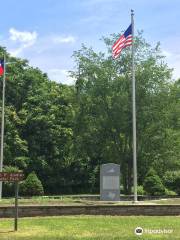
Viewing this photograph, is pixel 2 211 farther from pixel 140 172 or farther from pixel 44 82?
pixel 44 82

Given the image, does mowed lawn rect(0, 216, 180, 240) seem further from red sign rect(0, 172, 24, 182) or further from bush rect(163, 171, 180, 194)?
bush rect(163, 171, 180, 194)

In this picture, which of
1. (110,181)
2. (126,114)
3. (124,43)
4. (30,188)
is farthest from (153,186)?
(124,43)

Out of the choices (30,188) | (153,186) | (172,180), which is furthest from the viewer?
(172,180)

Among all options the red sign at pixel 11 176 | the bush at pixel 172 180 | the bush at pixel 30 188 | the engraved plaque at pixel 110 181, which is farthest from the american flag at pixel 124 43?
the bush at pixel 172 180

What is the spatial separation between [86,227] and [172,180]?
2438 cm

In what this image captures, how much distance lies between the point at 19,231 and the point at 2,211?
3.98m

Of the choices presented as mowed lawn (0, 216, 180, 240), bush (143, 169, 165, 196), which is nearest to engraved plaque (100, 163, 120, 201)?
mowed lawn (0, 216, 180, 240)

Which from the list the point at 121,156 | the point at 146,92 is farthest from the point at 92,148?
the point at 146,92

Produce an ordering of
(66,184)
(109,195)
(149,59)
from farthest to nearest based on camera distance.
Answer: (66,184), (149,59), (109,195)

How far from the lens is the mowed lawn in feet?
44.9

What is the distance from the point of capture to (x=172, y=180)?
39.1m

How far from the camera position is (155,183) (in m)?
33.7

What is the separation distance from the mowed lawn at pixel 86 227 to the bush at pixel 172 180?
1995 cm
